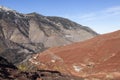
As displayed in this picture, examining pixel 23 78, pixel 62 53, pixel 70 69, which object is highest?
pixel 62 53

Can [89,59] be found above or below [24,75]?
above

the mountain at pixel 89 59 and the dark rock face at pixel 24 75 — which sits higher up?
the mountain at pixel 89 59

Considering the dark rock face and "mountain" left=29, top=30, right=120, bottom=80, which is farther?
"mountain" left=29, top=30, right=120, bottom=80

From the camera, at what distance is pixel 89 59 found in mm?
55594

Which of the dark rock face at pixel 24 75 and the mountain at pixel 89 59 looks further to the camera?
the mountain at pixel 89 59

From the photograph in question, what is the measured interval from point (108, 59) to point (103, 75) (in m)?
3.64

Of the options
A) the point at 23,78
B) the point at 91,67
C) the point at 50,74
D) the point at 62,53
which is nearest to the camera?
the point at 23,78

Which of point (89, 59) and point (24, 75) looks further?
point (89, 59)

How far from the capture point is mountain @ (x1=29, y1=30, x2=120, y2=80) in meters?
51.9

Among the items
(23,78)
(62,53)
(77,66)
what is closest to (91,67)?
(77,66)

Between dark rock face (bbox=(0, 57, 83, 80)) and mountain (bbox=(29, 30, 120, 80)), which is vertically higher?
mountain (bbox=(29, 30, 120, 80))

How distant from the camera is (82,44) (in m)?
60.2

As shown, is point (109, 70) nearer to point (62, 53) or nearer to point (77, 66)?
point (77, 66)

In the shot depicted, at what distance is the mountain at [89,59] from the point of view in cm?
5194
